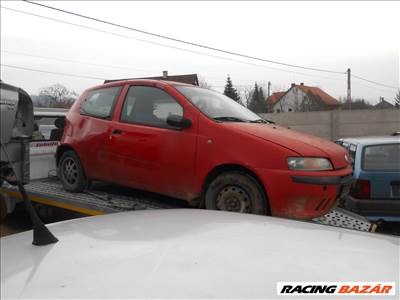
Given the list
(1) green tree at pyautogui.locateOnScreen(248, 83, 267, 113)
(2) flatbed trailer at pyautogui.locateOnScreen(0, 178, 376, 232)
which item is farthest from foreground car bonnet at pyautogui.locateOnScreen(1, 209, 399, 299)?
(1) green tree at pyautogui.locateOnScreen(248, 83, 267, 113)

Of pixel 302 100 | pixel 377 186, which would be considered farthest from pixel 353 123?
pixel 302 100

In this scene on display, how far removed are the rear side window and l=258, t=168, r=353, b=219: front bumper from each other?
201cm

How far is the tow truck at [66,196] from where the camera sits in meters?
4.25

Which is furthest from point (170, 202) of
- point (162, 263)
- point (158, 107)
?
point (162, 263)

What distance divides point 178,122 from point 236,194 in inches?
36.3

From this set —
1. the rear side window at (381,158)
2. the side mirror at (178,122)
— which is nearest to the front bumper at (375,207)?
the rear side window at (381,158)

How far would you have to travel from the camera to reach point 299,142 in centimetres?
377

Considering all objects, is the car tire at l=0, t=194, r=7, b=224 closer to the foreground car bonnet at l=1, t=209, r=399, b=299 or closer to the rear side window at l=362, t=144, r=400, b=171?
the foreground car bonnet at l=1, t=209, r=399, b=299

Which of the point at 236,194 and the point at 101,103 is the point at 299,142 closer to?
the point at 236,194

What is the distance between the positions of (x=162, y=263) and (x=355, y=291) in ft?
2.32

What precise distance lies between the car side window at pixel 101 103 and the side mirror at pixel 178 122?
1.01 m

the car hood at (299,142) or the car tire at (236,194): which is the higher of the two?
the car hood at (299,142)

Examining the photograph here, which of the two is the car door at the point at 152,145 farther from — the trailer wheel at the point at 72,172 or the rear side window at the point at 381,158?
the rear side window at the point at 381,158

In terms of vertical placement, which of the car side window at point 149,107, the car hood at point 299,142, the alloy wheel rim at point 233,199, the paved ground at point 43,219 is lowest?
the paved ground at point 43,219
